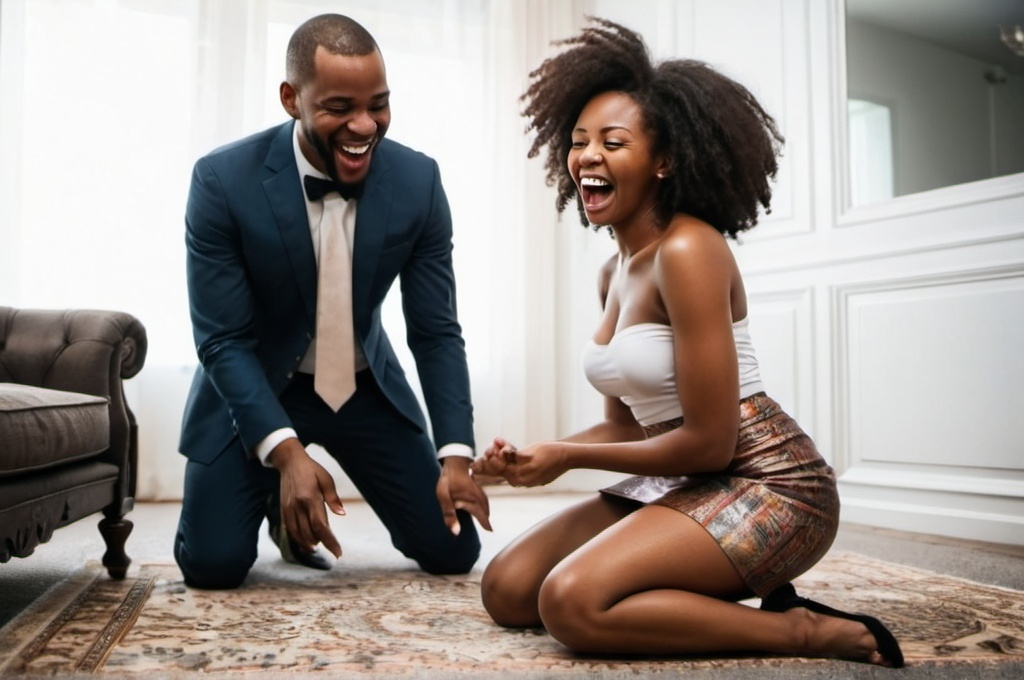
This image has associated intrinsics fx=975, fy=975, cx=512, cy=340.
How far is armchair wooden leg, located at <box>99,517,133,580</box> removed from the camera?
215 centimetres

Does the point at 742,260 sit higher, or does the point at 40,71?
the point at 40,71

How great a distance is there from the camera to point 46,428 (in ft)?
6.03

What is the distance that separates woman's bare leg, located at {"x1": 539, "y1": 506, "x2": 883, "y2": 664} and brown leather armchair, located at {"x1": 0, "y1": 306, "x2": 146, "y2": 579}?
3.19 feet

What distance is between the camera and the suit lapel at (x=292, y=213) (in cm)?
209

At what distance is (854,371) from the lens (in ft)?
10.9

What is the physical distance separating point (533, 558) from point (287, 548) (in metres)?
0.93

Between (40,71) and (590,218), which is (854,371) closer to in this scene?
(590,218)

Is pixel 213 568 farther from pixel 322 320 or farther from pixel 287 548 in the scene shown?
pixel 322 320

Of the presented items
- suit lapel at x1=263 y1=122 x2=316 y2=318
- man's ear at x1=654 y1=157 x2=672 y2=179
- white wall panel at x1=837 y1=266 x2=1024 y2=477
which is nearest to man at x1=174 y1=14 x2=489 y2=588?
suit lapel at x1=263 y1=122 x2=316 y2=318

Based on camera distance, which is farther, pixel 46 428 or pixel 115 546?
pixel 115 546

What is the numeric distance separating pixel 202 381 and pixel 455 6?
2.75 meters

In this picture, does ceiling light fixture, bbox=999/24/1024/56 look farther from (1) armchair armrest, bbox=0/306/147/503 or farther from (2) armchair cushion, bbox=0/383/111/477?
(2) armchair cushion, bbox=0/383/111/477

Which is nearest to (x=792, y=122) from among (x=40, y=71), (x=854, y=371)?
(x=854, y=371)

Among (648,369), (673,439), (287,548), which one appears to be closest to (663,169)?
(648,369)
